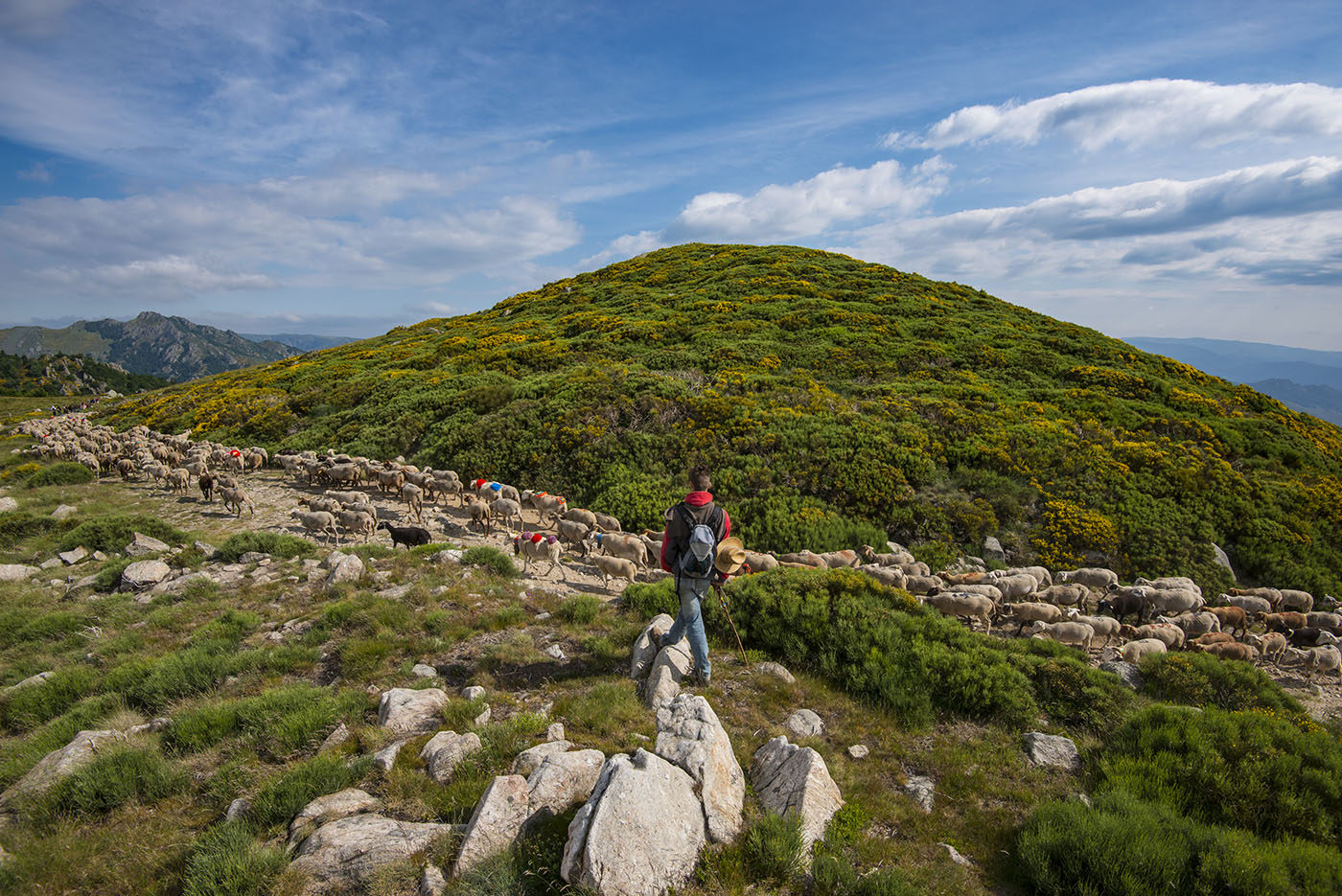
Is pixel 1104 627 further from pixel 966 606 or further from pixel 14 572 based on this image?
pixel 14 572

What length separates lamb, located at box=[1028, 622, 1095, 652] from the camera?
11070mm

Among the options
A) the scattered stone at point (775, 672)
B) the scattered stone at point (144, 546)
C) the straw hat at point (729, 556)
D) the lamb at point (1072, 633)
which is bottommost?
the lamb at point (1072, 633)

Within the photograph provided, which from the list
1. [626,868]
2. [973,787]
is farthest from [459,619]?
[973,787]

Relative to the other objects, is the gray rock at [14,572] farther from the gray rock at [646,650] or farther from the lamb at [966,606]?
the lamb at [966,606]

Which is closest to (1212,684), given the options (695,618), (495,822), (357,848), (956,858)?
(956,858)

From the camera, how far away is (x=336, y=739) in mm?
6500

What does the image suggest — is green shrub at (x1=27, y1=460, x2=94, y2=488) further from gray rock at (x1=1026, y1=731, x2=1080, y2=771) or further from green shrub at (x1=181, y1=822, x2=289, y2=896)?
gray rock at (x1=1026, y1=731, x2=1080, y2=771)

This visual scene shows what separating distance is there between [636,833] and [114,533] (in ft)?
61.6

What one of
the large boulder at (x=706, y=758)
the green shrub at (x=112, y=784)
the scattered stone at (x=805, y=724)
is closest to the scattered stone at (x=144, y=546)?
the green shrub at (x=112, y=784)

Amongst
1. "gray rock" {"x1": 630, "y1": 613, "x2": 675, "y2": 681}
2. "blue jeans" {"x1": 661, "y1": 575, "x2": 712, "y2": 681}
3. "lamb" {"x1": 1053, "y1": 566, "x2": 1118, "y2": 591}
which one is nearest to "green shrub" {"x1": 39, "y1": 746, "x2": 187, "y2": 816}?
"gray rock" {"x1": 630, "y1": 613, "x2": 675, "y2": 681}

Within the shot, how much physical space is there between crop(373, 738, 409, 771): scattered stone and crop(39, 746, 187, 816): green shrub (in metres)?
2.10

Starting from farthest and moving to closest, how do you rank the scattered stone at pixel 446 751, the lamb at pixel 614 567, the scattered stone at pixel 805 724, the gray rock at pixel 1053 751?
the lamb at pixel 614 567 → the scattered stone at pixel 805 724 → the gray rock at pixel 1053 751 → the scattered stone at pixel 446 751

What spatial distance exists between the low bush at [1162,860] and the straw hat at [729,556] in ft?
13.4

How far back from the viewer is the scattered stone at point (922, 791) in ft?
19.3
